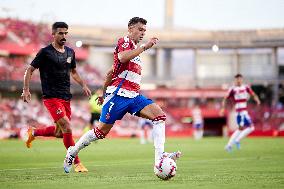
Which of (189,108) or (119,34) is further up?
(119,34)

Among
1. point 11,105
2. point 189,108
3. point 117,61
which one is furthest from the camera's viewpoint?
point 189,108

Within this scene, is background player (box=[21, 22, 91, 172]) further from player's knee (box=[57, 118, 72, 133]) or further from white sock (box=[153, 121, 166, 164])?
white sock (box=[153, 121, 166, 164])

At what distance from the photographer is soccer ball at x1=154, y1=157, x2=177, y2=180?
9.81m

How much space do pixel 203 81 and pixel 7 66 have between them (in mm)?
30070

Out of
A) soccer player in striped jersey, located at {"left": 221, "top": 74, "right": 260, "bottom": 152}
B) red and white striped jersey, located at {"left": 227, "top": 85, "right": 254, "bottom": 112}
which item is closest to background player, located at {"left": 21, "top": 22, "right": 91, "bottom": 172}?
soccer player in striped jersey, located at {"left": 221, "top": 74, "right": 260, "bottom": 152}

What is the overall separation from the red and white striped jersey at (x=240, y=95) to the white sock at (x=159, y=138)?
14499mm

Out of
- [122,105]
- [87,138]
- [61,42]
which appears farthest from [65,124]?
[122,105]

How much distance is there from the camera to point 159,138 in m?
10.3

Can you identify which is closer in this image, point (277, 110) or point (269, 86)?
point (277, 110)

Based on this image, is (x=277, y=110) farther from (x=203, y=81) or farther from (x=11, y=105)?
(x=11, y=105)

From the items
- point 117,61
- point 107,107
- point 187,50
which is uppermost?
point 187,50

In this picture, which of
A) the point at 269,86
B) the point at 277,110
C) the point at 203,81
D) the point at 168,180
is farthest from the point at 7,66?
the point at 168,180

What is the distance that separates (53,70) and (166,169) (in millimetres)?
3975

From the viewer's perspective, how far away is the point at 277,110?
197ft
